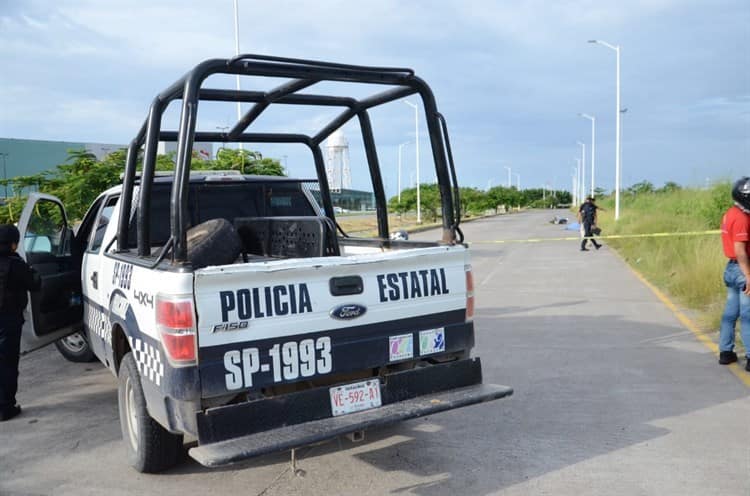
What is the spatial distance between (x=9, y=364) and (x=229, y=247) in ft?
8.68

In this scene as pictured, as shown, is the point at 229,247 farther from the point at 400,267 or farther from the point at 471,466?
the point at 471,466

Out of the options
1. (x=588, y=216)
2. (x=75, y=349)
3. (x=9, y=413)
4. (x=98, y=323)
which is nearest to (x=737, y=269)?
(x=98, y=323)

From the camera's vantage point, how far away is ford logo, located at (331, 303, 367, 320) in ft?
13.1

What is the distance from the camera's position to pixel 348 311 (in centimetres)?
404

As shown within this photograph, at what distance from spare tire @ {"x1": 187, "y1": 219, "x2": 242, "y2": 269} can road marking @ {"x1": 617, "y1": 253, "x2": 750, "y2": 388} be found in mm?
4799

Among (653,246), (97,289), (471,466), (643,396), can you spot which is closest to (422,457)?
(471,466)

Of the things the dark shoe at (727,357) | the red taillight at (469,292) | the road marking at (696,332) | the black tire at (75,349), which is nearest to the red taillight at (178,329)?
the red taillight at (469,292)

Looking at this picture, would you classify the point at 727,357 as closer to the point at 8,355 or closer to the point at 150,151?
the point at 150,151

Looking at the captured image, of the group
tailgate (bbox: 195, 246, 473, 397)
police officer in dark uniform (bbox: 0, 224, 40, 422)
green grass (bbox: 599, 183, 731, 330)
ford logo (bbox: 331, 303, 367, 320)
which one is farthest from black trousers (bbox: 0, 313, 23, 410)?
green grass (bbox: 599, 183, 731, 330)

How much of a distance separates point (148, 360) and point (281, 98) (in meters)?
2.15

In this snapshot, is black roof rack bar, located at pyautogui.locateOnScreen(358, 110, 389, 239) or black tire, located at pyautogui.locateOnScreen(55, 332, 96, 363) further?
black tire, located at pyautogui.locateOnScreen(55, 332, 96, 363)

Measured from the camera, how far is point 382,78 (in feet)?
14.2

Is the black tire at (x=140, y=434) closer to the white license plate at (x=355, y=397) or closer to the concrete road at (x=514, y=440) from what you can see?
the concrete road at (x=514, y=440)

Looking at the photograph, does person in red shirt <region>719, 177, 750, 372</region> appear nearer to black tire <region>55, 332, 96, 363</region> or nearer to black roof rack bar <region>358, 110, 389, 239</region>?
A: black roof rack bar <region>358, 110, 389, 239</region>
